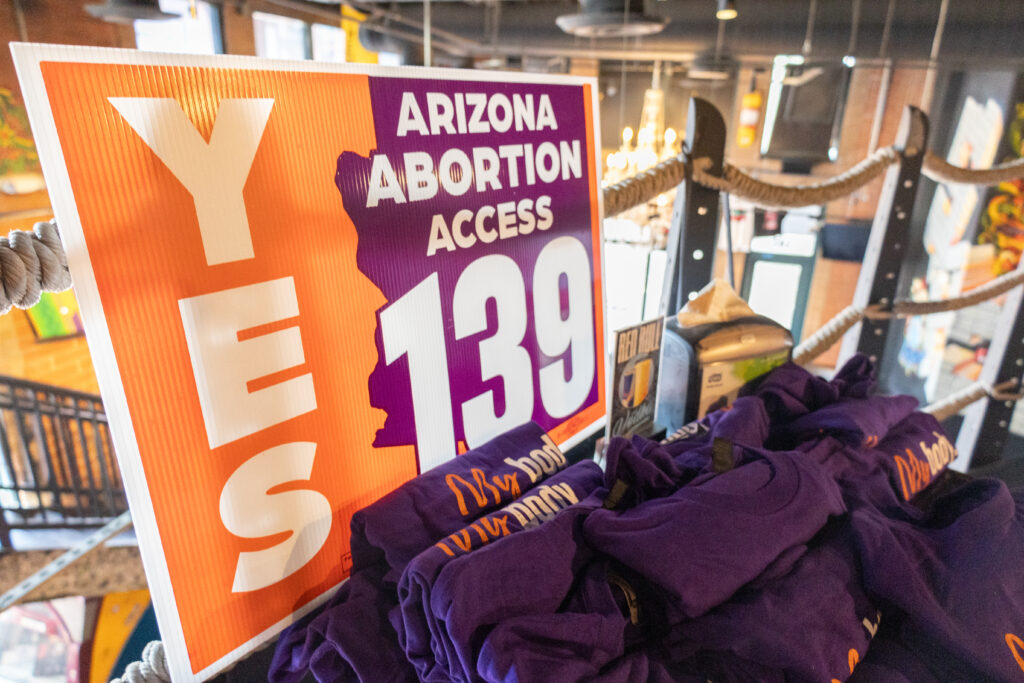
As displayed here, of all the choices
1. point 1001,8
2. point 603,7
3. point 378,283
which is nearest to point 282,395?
point 378,283

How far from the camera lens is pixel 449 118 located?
0.77 m

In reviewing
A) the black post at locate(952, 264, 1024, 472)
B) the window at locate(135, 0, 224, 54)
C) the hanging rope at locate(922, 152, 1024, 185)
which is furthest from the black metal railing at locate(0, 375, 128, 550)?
the black post at locate(952, 264, 1024, 472)

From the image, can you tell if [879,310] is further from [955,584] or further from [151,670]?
[151,670]

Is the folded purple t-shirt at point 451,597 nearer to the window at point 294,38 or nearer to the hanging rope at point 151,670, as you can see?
the hanging rope at point 151,670

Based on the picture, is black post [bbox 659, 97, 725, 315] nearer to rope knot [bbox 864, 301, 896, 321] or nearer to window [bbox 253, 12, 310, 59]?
rope knot [bbox 864, 301, 896, 321]

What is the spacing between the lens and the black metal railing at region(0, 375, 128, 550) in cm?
430

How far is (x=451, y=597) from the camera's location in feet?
1.80

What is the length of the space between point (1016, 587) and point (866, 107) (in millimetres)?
8406

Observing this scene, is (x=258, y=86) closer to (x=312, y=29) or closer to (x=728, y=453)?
(x=728, y=453)

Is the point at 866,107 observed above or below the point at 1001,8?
below

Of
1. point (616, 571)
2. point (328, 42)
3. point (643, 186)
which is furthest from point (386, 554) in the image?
point (328, 42)

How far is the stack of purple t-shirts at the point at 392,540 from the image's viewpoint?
24.2 inches

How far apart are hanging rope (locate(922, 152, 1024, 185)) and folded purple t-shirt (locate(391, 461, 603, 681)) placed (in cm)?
193

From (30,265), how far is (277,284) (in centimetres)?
20
